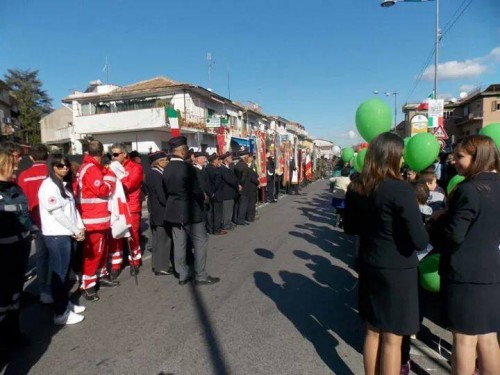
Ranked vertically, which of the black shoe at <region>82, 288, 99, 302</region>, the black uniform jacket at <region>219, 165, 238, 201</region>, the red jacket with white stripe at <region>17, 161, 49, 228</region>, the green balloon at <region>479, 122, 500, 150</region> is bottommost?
the black shoe at <region>82, 288, 99, 302</region>

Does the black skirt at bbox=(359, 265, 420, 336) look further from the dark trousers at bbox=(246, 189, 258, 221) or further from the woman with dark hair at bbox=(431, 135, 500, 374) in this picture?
the dark trousers at bbox=(246, 189, 258, 221)

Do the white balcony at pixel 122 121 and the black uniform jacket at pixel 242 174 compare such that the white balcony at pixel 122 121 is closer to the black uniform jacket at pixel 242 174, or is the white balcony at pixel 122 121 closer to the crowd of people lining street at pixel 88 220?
the black uniform jacket at pixel 242 174

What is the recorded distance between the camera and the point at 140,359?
3.21m

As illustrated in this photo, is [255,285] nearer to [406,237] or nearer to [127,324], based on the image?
[127,324]

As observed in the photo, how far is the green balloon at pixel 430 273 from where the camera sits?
2.96 meters

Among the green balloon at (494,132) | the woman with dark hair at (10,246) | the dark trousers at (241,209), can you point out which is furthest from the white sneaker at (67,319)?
the dark trousers at (241,209)

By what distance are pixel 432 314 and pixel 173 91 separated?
2795cm

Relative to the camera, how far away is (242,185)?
9.95 meters

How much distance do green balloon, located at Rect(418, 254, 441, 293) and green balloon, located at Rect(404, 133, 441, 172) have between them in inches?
89.4

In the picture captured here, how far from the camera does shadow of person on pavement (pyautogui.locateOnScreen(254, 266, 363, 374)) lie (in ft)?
11.1

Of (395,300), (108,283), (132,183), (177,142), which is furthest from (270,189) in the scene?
(395,300)

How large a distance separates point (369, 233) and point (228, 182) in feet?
23.0

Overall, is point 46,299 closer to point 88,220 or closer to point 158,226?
point 88,220

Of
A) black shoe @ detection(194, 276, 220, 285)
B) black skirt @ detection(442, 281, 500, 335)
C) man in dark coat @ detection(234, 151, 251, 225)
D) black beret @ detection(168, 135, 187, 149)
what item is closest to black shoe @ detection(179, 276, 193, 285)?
black shoe @ detection(194, 276, 220, 285)
